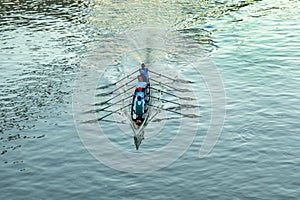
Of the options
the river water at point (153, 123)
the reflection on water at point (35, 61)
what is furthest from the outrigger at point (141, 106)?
the reflection on water at point (35, 61)

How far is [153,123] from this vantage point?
39969 millimetres

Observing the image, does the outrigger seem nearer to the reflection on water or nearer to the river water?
the river water

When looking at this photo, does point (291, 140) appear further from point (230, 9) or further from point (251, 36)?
point (230, 9)

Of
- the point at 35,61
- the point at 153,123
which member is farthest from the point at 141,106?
the point at 35,61

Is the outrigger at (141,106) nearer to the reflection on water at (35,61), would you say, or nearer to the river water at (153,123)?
the river water at (153,123)

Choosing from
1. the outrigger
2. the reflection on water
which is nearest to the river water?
Result: the reflection on water

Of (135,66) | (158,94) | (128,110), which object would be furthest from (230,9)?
(128,110)

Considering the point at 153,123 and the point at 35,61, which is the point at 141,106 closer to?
the point at 153,123

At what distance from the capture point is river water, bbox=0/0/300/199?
3188cm

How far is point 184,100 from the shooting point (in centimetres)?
4456

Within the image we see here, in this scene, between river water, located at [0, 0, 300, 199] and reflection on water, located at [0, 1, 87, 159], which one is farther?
reflection on water, located at [0, 1, 87, 159]

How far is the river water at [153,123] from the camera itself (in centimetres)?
3188

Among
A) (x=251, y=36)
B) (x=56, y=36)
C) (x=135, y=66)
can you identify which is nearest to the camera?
(x=135, y=66)

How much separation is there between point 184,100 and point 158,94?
2.87 m
